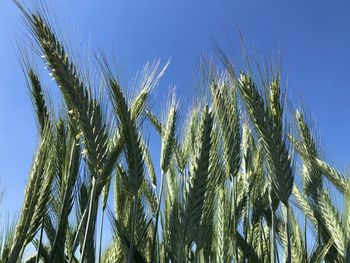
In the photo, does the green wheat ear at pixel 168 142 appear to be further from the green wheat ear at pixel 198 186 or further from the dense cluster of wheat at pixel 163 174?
the green wheat ear at pixel 198 186

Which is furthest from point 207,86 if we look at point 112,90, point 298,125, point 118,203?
point 298,125

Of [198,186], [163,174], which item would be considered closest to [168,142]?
[163,174]

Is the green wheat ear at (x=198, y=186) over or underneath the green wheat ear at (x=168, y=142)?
underneath

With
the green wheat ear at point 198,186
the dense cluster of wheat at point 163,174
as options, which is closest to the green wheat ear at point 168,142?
the dense cluster of wheat at point 163,174

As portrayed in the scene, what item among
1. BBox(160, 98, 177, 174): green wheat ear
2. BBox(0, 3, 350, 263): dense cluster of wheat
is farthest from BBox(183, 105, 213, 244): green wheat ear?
BBox(160, 98, 177, 174): green wheat ear

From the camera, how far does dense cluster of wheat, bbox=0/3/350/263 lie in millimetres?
1969

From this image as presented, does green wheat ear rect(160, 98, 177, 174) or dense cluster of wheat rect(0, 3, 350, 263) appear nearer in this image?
dense cluster of wheat rect(0, 3, 350, 263)

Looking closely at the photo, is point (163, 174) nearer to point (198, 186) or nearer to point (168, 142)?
point (168, 142)

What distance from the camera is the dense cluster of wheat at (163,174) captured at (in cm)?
197

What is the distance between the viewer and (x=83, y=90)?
6.44ft

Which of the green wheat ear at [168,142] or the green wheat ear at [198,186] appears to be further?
the green wheat ear at [168,142]

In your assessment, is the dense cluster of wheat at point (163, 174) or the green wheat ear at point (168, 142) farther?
the green wheat ear at point (168, 142)

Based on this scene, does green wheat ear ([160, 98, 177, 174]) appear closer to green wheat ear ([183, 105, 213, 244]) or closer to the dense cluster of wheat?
the dense cluster of wheat

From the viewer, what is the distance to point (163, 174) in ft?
9.06
